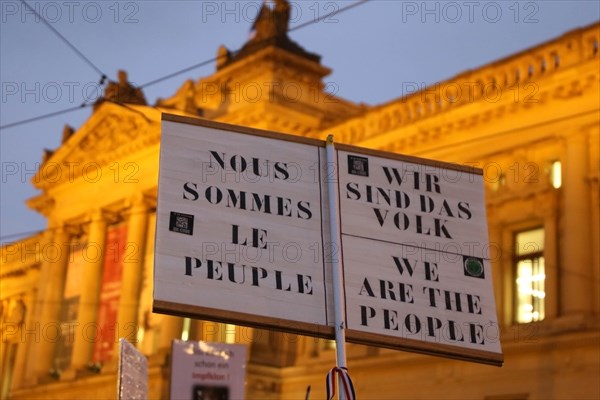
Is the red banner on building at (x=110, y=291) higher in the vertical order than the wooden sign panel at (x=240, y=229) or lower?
higher

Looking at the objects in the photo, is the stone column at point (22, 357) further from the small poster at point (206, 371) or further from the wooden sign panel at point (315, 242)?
the wooden sign panel at point (315, 242)

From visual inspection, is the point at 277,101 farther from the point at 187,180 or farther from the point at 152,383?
the point at 187,180

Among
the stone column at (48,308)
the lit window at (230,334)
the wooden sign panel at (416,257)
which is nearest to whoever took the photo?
the wooden sign panel at (416,257)

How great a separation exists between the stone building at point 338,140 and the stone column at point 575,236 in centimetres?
3

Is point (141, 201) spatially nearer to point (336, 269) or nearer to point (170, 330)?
point (170, 330)

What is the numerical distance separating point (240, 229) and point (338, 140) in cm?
1870

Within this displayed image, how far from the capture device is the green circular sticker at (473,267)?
5102 mm

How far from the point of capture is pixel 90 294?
90.5 ft

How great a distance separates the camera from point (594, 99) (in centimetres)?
1816

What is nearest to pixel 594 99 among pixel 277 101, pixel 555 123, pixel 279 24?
pixel 555 123

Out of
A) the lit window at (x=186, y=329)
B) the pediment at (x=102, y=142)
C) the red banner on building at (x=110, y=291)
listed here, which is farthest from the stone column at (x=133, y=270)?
the pediment at (x=102, y=142)

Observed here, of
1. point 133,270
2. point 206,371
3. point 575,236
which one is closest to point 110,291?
point 133,270

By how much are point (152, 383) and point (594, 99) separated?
11616 millimetres

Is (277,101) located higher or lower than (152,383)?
higher
